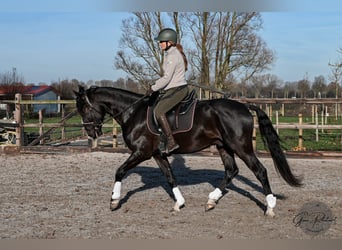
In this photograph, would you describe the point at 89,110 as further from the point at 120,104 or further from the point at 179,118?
the point at 179,118

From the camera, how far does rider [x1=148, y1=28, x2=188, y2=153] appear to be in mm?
5953

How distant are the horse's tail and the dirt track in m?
0.43

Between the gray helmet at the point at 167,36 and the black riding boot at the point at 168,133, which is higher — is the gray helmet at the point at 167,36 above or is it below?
above

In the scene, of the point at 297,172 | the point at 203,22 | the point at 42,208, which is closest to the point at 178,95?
the point at 42,208

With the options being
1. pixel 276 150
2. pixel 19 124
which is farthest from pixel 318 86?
pixel 276 150

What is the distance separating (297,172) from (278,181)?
1.23 m

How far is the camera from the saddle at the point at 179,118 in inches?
246

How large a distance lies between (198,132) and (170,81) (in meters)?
0.85

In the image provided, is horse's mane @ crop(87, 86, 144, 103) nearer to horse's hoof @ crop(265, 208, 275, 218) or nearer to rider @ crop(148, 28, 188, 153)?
rider @ crop(148, 28, 188, 153)

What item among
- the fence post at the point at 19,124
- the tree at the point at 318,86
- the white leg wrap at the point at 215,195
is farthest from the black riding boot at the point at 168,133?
the tree at the point at 318,86

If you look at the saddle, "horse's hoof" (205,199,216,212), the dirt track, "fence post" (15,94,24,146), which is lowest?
the dirt track

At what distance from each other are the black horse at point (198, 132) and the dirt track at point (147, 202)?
0.38m

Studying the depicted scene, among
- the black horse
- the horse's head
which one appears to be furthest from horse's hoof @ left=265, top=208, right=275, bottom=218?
the horse's head

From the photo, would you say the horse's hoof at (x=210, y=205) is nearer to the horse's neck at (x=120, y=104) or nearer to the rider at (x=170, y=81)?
the rider at (x=170, y=81)
